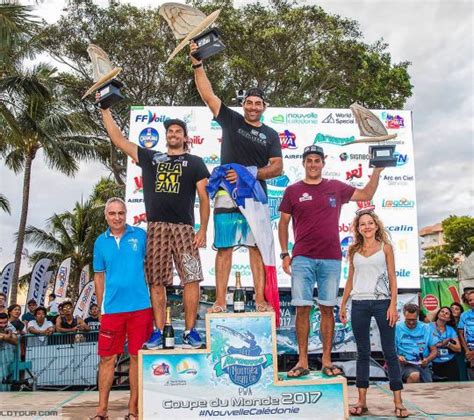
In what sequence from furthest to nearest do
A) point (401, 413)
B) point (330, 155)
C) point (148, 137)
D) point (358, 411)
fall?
point (330, 155) < point (148, 137) < point (358, 411) < point (401, 413)

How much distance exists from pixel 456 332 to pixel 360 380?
11.2 ft

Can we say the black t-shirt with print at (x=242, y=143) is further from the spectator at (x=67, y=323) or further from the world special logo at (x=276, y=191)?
the spectator at (x=67, y=323)

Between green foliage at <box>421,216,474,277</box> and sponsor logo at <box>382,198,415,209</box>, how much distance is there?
94.0ft

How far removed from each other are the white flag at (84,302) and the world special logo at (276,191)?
5.14 m

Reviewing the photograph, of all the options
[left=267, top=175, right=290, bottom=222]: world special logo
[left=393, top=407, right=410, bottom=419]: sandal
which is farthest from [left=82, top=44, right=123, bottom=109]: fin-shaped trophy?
[left=267, top=175, right=290, bottom=222]: world special logo

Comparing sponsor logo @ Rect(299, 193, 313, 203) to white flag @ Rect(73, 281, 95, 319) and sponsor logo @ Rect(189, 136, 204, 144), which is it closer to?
sponsor logo @ Rect(189, 136, 204, 144)

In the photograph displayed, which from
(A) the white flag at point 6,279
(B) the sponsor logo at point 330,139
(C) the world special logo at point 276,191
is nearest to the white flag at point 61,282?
(A) the white flag at point 6,279

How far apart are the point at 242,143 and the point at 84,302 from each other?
8603mm

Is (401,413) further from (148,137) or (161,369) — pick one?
(148,137)

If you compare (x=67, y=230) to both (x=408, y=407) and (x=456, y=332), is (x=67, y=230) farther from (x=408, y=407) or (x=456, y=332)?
(x=408, y=407)

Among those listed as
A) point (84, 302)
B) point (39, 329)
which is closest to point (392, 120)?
point (39, 329)

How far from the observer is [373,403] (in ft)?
14.9

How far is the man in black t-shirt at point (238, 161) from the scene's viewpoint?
3994mm

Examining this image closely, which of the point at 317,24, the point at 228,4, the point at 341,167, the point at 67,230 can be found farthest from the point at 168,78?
the point at 67,230
